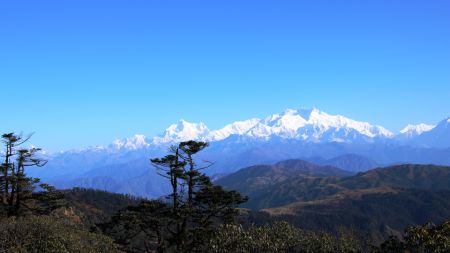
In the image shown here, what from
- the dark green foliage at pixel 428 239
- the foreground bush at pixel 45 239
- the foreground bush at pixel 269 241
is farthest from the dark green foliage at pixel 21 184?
the dark green foliage at pixel 428 239

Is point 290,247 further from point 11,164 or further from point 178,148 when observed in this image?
point 11,164

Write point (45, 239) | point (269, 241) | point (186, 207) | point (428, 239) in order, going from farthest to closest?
point (269, 241), point (428, 239), point (186, 207), point (45, 239)

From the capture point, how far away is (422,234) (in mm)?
51250

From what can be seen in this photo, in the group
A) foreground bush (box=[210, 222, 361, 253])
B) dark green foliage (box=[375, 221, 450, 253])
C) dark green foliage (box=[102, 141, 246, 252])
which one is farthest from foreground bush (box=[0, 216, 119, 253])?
dark green foliage (box=[375, 221, 450, 253])

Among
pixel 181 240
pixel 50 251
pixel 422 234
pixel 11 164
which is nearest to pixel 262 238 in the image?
pixel 181 240

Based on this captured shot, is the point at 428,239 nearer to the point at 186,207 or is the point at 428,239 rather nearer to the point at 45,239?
the point at 186,207

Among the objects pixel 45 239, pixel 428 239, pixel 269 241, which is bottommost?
pixel 428 239

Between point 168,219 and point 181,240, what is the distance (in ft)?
8.33

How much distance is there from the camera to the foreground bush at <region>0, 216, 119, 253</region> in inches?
1591

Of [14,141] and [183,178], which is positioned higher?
[14,141]

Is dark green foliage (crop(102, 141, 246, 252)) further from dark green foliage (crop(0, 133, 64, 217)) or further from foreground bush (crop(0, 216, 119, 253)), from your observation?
dark green foliage (crop(0, 133, 64, 217))

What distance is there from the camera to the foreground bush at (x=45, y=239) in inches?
1591

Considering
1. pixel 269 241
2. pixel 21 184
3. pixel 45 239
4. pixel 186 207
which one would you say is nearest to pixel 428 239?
pixel 269 241

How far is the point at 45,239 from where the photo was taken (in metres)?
41.8
